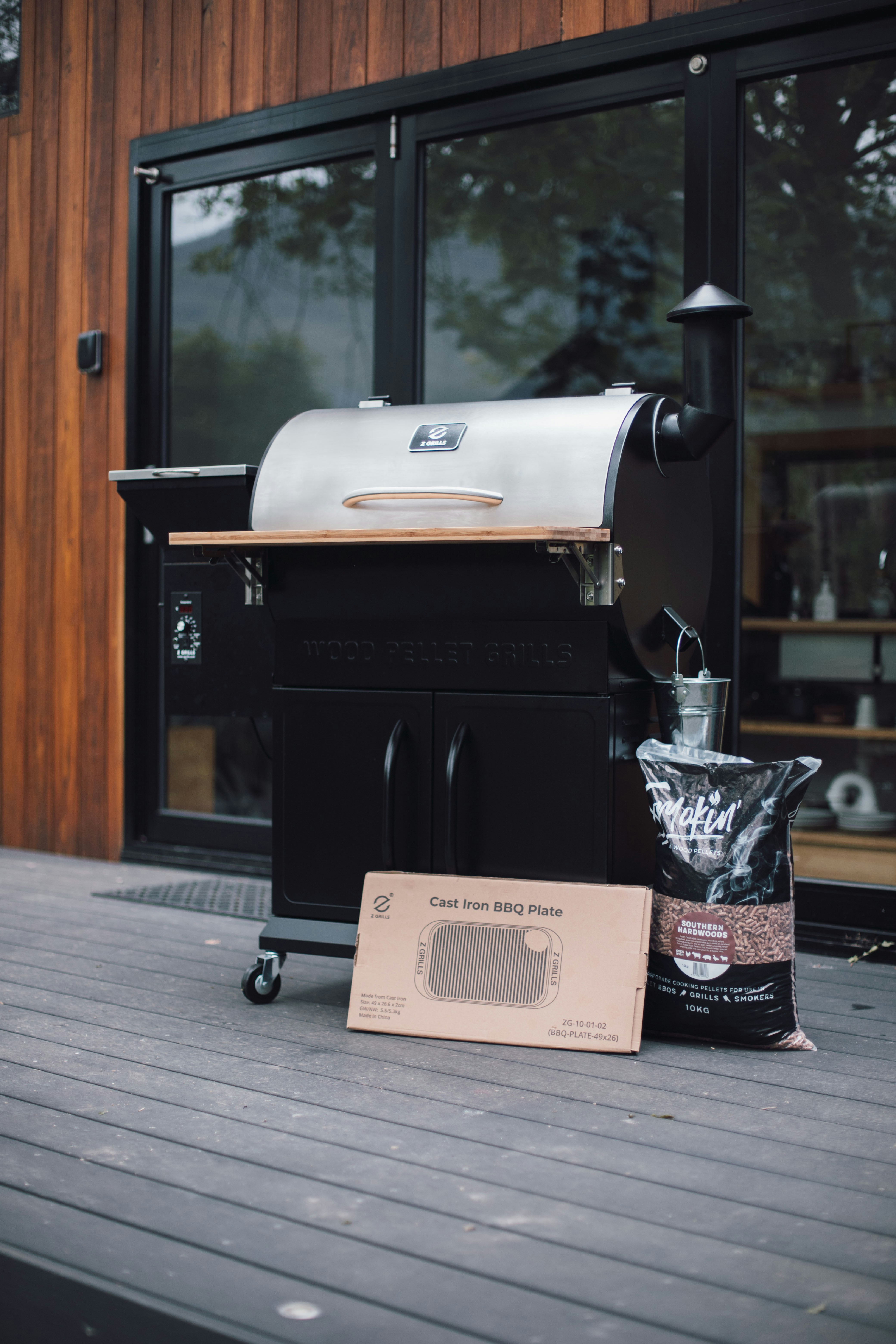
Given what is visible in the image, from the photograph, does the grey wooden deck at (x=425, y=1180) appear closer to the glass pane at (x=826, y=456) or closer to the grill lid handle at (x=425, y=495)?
the grill lid handle at (x=425, y=495)

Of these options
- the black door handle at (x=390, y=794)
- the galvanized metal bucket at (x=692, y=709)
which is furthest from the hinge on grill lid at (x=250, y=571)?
the galvanized metal bucket at (x=692, y=709)

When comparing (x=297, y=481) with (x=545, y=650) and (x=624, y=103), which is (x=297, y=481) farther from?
(x=624, y=103)

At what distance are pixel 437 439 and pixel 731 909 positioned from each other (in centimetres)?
99

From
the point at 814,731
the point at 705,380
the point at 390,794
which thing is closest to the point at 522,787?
the point at 390,794

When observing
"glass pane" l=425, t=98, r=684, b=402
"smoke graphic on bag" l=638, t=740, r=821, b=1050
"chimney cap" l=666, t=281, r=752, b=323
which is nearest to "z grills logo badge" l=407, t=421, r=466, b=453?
"chimney cap" l=666, t=281, r=752, b=323

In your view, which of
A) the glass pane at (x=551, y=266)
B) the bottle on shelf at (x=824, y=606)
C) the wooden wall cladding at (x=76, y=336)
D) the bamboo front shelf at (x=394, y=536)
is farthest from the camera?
the glass pane at (x=551, y=266)

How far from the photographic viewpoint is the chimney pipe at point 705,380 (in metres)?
2.31

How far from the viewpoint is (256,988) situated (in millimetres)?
2438

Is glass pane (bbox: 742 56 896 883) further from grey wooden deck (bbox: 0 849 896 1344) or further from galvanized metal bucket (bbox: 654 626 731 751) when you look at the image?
grey wooden deck (bbox: 0 849 896 1344)

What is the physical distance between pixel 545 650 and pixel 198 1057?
36.3 inches

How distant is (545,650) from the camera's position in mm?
2266

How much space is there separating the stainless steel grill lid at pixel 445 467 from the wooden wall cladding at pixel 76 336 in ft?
5.95

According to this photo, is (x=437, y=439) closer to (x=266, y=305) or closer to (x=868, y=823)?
(x=868, y=823)

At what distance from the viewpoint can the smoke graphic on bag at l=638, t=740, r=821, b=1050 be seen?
2.13 metres
